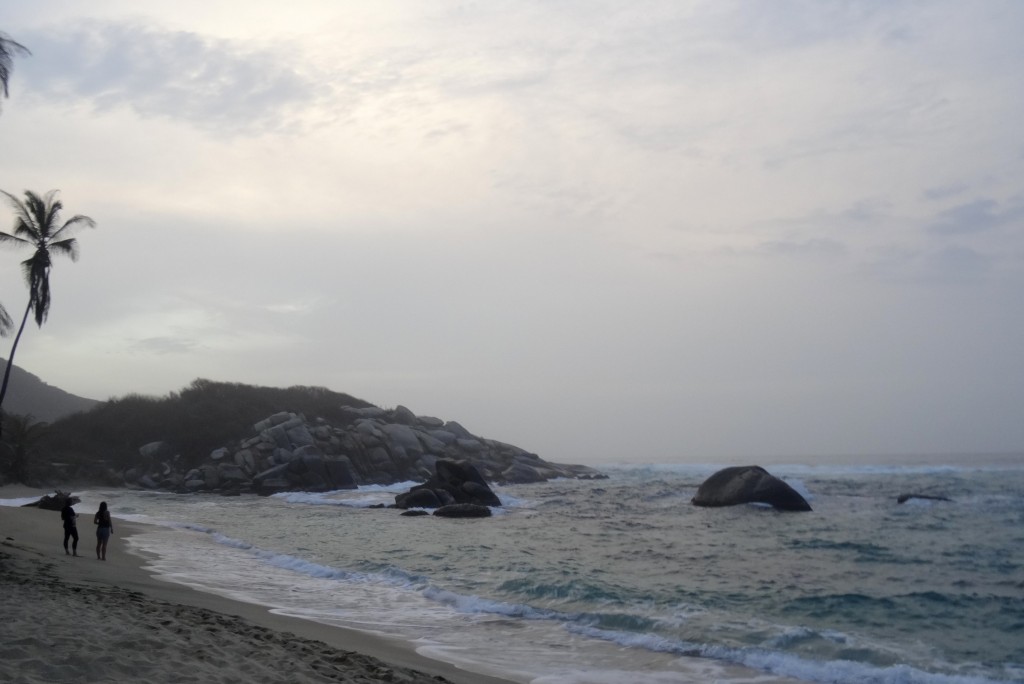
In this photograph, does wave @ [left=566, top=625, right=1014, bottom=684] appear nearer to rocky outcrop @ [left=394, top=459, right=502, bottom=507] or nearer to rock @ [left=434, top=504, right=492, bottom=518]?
rock @ [left=434, top=504, right=492, bottom=518]

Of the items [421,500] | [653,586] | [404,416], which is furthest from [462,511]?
[404,416]

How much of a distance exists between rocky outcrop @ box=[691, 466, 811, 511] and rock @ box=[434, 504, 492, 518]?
11.6 metres

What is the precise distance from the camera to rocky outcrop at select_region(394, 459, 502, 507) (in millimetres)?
41031

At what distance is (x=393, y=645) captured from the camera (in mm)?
12352

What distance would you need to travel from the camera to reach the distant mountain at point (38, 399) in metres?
123

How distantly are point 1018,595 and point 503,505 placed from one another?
1135 inches

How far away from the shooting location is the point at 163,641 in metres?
9.27

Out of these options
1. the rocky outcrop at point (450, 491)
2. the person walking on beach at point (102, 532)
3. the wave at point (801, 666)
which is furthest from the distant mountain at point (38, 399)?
the wave at point (801, 666)

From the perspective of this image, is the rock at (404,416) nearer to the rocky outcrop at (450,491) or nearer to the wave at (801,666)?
the rocky outcrop at (450,491)

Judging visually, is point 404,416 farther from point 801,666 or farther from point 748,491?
point 801,666

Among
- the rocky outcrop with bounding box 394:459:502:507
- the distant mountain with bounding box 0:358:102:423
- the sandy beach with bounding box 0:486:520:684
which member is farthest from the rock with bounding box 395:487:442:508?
the distant mountain with bounding box 0:358:102:423

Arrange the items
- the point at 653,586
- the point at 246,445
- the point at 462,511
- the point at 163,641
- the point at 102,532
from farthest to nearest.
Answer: the point at 246,445 < the point at 462,511 < the point at 102,532 < the point at 653,586 < the point at 163,641

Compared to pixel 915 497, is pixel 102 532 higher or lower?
lower

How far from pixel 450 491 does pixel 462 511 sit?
20.3ft
